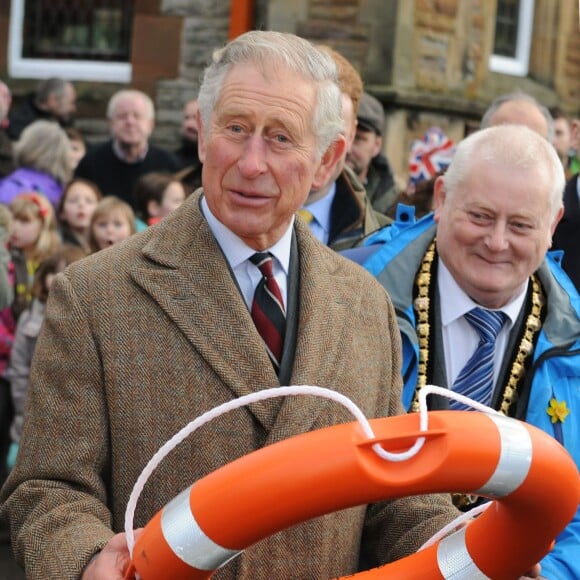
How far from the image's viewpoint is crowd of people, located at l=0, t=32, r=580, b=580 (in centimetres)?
327

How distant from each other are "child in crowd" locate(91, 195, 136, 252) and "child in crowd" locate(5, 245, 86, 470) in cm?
31

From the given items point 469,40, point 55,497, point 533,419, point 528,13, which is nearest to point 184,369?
point 55,497

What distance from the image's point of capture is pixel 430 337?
430cm

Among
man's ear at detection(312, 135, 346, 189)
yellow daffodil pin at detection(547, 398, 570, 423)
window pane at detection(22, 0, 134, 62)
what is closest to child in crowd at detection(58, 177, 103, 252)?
yellow daffodil pin at detection(547, 398, 570, 423)

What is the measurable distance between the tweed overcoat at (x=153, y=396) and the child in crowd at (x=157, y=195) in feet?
18.6

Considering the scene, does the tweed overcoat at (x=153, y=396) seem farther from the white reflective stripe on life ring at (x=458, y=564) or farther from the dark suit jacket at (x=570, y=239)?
the dark suit jacket at (x=570, y=239)

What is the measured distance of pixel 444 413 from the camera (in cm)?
270

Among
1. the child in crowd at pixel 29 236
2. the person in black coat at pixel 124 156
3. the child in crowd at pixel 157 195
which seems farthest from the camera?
the person in black coat at pixel 124 156

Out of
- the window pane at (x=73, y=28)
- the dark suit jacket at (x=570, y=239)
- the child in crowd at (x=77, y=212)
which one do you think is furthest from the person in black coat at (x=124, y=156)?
the dark suit jacket at (x=570, y=239)

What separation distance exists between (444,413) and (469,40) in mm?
12753

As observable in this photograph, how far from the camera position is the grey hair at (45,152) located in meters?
9.80

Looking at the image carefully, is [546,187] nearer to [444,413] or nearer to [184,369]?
[184,369]

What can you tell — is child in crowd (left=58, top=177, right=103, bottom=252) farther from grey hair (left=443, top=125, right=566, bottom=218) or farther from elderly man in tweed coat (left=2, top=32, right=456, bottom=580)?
elderly man in tweed coat (left=2, top=32, right=456, bottom=580)

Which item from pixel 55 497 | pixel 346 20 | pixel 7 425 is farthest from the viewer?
pixel 346 20
